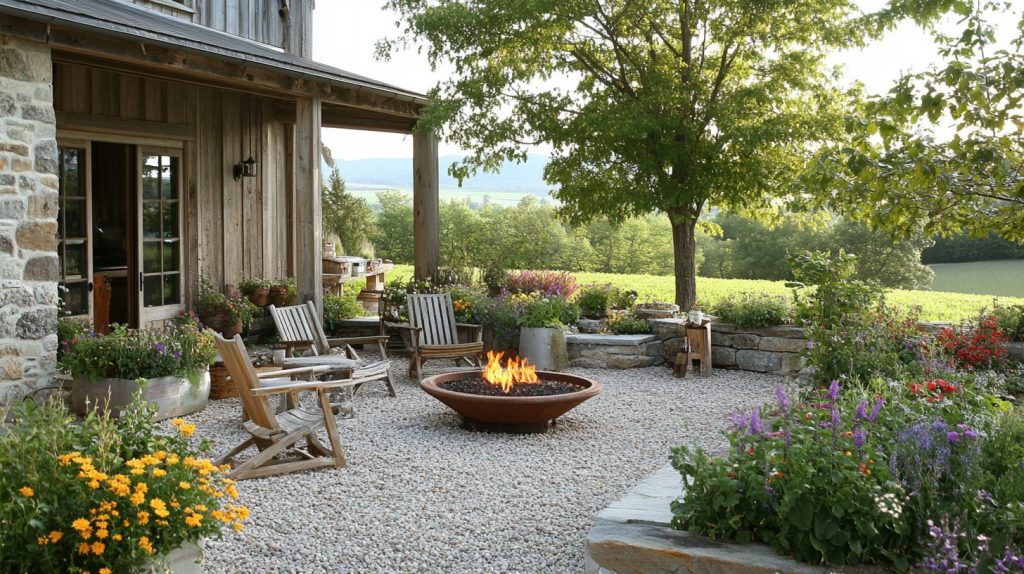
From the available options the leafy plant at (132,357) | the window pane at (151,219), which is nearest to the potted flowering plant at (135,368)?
the leafy plant at (132,357)

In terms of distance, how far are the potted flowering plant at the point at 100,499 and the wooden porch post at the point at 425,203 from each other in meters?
7.07

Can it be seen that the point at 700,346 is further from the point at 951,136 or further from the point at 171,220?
the point at 171,220

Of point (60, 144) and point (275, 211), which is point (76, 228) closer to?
point (60, 144)

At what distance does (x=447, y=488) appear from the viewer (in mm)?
4926

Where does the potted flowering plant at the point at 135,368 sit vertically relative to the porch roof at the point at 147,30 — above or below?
below

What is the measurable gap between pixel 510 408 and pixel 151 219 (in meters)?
4.80

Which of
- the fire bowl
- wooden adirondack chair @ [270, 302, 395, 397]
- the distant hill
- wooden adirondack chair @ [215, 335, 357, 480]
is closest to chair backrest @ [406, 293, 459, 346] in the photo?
wooden adirondack chair @ [270, 302, 395, 397]

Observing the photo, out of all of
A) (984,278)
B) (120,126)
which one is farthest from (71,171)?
(984,278)

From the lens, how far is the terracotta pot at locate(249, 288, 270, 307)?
9.99 meters

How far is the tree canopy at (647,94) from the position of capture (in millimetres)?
9586

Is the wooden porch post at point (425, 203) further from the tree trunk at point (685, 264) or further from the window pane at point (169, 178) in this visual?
the tree trunk at point (685, 264)

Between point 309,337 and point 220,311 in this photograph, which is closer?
point 309,337

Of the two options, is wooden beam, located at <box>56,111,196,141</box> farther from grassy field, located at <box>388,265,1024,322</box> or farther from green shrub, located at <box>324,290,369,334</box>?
grassy field, located at <box>388,265,1024,322</box>

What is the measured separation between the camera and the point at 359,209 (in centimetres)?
2058
